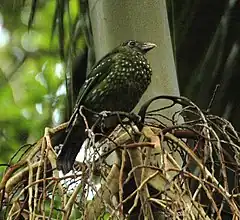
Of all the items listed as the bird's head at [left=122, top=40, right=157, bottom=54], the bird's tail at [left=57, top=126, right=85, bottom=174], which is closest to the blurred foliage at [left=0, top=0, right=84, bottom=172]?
the bird's head at [left=122, top=40, right=157, bottom=54]

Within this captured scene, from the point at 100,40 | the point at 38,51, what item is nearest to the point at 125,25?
the point at 100,40

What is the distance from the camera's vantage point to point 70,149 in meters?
1.59

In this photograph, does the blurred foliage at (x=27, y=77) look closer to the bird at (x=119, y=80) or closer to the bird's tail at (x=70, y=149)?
the bird at (x=119, y=80)

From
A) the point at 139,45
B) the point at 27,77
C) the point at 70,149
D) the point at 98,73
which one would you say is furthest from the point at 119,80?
the point at 27,77

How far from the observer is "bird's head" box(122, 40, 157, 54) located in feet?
5.99

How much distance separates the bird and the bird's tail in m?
0.12

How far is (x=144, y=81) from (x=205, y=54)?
0.70 metres

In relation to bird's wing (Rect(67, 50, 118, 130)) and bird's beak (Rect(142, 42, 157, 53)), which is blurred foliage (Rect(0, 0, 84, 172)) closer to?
bird's wing (Rect(67, 50, 118, 130))

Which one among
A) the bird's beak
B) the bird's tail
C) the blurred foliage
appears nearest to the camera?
the bird's tail

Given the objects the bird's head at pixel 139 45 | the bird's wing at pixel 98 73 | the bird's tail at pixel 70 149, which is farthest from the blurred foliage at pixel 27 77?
the bird's tail at pixel 70 149

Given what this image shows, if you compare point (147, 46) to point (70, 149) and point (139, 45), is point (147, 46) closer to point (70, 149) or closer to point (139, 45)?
point (139, 45)

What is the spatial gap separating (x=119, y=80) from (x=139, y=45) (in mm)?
163

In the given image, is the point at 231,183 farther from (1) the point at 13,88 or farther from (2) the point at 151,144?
(1) the point at 13,88

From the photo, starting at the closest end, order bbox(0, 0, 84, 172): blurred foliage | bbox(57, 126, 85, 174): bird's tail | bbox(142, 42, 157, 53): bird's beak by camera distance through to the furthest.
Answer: bbox(57, 126, 85, 174): bird's tail
bbox(142, 42, 157, 53): bird's beak
bbox(0, 0, 84, 172): blurred foliage
